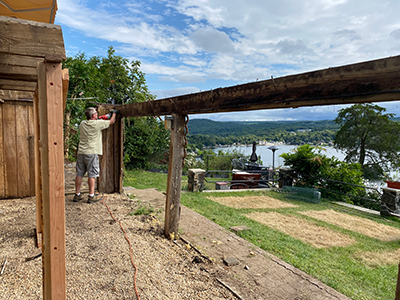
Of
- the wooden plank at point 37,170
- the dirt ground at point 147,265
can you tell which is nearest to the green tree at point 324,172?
the dirt ground at point 147,265

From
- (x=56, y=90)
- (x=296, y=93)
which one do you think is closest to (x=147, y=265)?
(x=56, y=90)

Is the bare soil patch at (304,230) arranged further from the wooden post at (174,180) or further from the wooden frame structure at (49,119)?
the wooden frame structure at (49,119)

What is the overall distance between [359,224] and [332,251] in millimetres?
2361

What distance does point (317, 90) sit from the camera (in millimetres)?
2098

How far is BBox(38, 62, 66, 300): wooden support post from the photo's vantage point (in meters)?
1.69

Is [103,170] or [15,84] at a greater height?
[15,84]

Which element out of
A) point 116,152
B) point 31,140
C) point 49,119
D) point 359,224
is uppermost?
point 49,119

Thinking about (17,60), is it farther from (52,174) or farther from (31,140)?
(31,140)

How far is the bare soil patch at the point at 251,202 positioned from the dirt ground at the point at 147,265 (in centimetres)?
244

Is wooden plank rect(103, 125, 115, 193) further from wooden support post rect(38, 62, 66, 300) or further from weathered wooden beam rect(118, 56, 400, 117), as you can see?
wooden support post rect(38, 62, 66, 300)

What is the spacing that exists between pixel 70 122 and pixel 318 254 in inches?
349

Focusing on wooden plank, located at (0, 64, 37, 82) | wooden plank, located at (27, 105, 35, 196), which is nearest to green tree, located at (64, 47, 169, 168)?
wooden plank, located at (27, 105, 35, 196)

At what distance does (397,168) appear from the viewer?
18.8 metres

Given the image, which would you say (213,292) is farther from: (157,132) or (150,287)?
(157,132)
